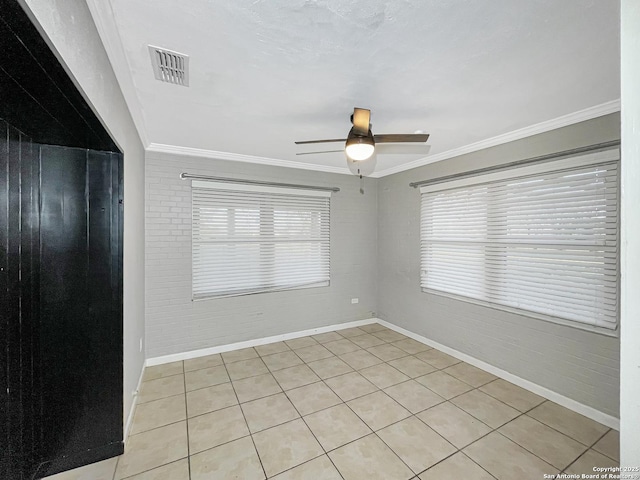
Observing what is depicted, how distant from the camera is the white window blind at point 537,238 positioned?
2.34 metres

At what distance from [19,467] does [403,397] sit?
8.87 ft

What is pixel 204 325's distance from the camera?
11.7 feet

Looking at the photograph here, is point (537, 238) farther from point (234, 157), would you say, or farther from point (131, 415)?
point (131, 415)

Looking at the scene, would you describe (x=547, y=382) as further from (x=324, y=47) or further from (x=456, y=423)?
(x=324, y=47)

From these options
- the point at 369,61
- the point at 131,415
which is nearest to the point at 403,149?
the point at 369,61

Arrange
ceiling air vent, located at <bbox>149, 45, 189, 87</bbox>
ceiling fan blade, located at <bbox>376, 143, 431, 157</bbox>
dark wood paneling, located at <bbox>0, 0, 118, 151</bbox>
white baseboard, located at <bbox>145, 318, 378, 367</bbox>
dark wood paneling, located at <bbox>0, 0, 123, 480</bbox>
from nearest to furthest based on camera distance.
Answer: dark wood paneling, located at <bbox>0, 0, 118, 151</bbox>, dark wood paneling, located at <bbox>0, 0, 123, 480</bbox>, ceiling air vent, located at <bbox>149, 45, 189, 87</bbox>, ceiling fan blade, located at <bbox>376, 143, 431, 157</bbox>, white baseboard, located at <bbox>145, 318, 378, 367</bbox>

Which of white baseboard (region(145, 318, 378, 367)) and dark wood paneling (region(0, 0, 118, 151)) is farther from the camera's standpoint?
white baseboard (region(145, 318, 378, 367))

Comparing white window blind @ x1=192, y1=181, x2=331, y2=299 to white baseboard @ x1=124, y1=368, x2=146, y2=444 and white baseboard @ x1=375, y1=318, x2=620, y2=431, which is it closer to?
white baseboard @ x1=124, y1=368, x2=146, y2=444

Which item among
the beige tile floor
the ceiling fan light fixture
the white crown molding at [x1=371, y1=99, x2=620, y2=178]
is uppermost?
the white crown molding at [x1=371, y1=99, x2=620, y2=178]

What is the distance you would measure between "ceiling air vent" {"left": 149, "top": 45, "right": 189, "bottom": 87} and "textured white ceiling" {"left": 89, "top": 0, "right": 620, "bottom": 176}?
48 mm

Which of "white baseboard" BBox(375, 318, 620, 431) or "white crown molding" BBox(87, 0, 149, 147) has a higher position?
"white crown molding" BBox(87, 0, 149, 147)

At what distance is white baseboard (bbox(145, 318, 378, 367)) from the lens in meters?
3.36

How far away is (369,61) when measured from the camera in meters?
1.75

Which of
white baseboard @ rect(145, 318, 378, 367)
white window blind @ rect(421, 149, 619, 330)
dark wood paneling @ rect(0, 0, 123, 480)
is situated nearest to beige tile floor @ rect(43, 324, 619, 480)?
white baseboard @ rect(145, 318, 378, 367)
